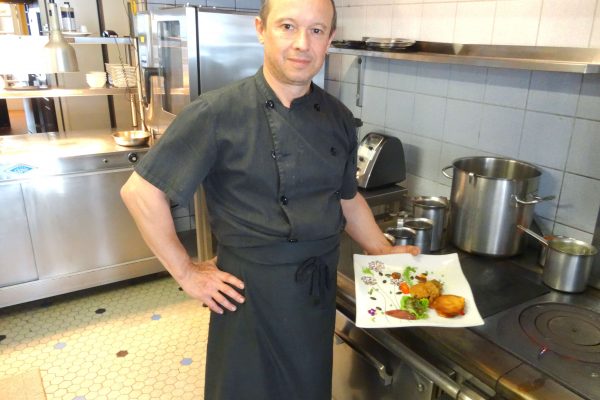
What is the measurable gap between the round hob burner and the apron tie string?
0.46 m

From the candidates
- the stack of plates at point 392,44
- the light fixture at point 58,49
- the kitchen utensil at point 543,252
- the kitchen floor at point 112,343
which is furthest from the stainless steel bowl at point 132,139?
the kitchen utensil at point 543,252

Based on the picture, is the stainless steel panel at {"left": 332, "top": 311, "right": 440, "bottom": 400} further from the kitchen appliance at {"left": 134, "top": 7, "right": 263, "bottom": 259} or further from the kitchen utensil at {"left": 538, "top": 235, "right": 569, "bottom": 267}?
the kitchen appliance at {"left": 134, "top": 7, "right": 263, "bottom": 259}

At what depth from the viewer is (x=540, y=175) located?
138 cm

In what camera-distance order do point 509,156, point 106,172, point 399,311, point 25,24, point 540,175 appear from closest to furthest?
point 399,311
point 540,175
point 509,156
point 106,172
point 25,24

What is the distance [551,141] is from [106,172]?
1.95 meters

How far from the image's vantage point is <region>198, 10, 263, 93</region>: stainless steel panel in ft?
7.00

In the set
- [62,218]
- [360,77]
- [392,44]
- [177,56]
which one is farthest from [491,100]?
[62,218]

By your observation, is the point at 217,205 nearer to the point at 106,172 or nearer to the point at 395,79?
the point at 395,79

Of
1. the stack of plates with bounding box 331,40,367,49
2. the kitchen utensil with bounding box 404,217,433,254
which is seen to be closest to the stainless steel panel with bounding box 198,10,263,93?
the stack of plates with bounding box 331,40,367,49

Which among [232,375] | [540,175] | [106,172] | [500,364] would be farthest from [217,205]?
[106,172]

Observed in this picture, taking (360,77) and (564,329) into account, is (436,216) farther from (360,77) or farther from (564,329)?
(360,77)

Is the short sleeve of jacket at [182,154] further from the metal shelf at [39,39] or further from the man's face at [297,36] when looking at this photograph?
the metal shelf at [39,39]

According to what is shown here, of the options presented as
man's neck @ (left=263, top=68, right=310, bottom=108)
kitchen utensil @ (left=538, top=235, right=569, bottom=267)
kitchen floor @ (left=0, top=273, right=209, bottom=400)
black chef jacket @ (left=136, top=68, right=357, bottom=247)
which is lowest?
kitchen floor @ (left=0, top=273, right=209, bottom=400)

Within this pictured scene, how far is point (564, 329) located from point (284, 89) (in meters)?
0.83
